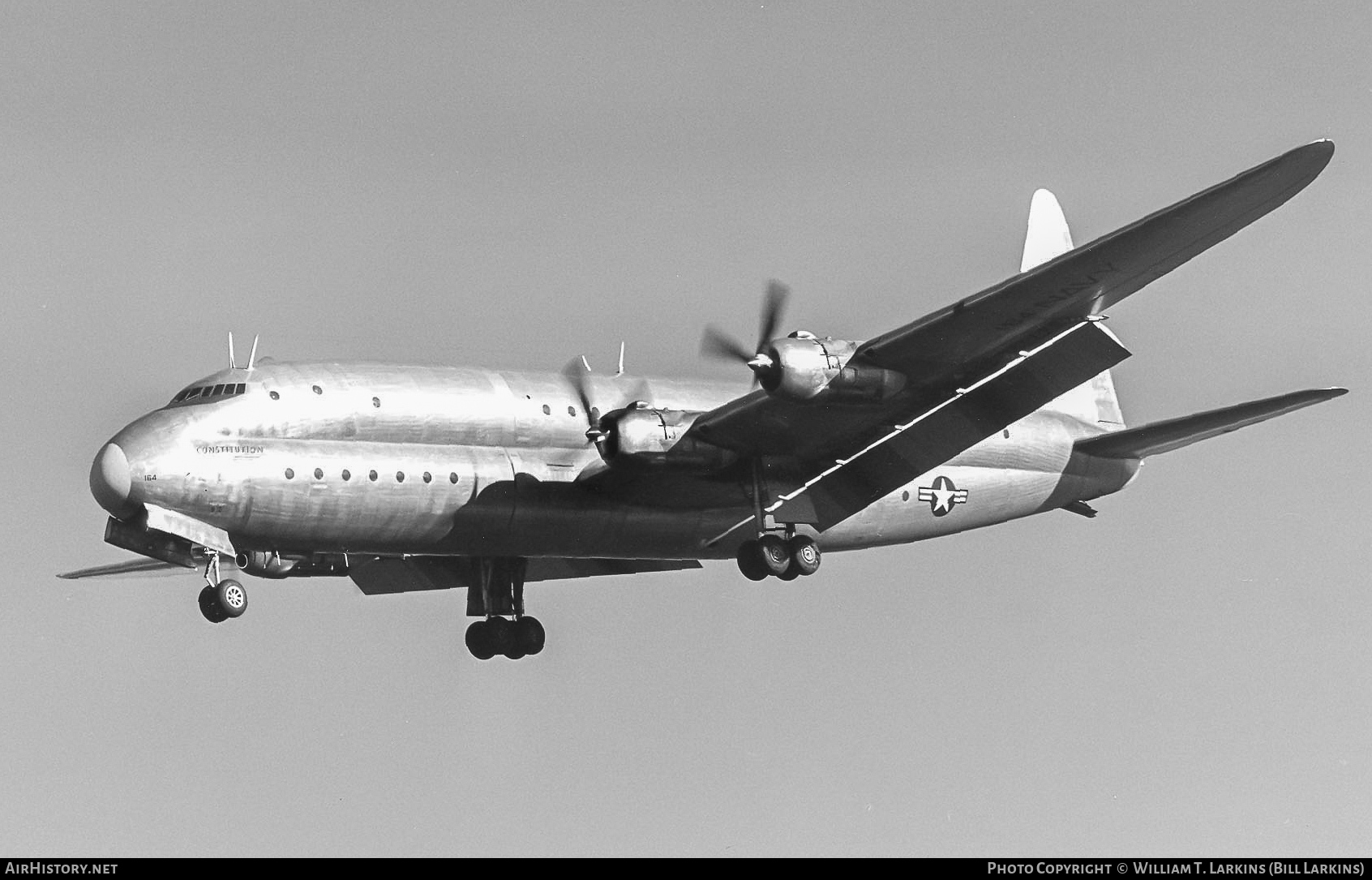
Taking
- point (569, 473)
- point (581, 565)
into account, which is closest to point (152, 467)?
point (569, 473)

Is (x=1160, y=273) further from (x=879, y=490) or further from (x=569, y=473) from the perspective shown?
(x=569, y=473)

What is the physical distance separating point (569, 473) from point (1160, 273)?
932cm

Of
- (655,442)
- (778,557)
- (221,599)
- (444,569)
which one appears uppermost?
(655,442)

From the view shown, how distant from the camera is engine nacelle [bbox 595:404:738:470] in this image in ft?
105

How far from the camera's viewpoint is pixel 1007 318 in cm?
3084

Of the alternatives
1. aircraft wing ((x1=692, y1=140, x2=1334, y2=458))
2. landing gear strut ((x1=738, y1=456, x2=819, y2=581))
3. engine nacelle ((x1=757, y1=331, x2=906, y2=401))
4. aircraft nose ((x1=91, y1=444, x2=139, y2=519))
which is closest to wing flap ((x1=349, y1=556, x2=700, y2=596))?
landing gear strut ((x1=738, y1=456, x2=819, y2=581))

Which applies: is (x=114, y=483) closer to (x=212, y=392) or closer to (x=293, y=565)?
(x=212, y=392)

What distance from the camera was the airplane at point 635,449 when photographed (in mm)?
30031

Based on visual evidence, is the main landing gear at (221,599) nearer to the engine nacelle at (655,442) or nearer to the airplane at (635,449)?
the airplane at (635,449)

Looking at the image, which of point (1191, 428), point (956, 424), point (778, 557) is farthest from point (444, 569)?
point (1191, 428)

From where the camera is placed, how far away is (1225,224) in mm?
28625

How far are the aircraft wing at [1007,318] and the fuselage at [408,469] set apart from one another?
171 centimetres

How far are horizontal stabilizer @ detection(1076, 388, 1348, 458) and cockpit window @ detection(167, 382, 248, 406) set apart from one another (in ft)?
47.6

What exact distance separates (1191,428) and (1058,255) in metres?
4.52
